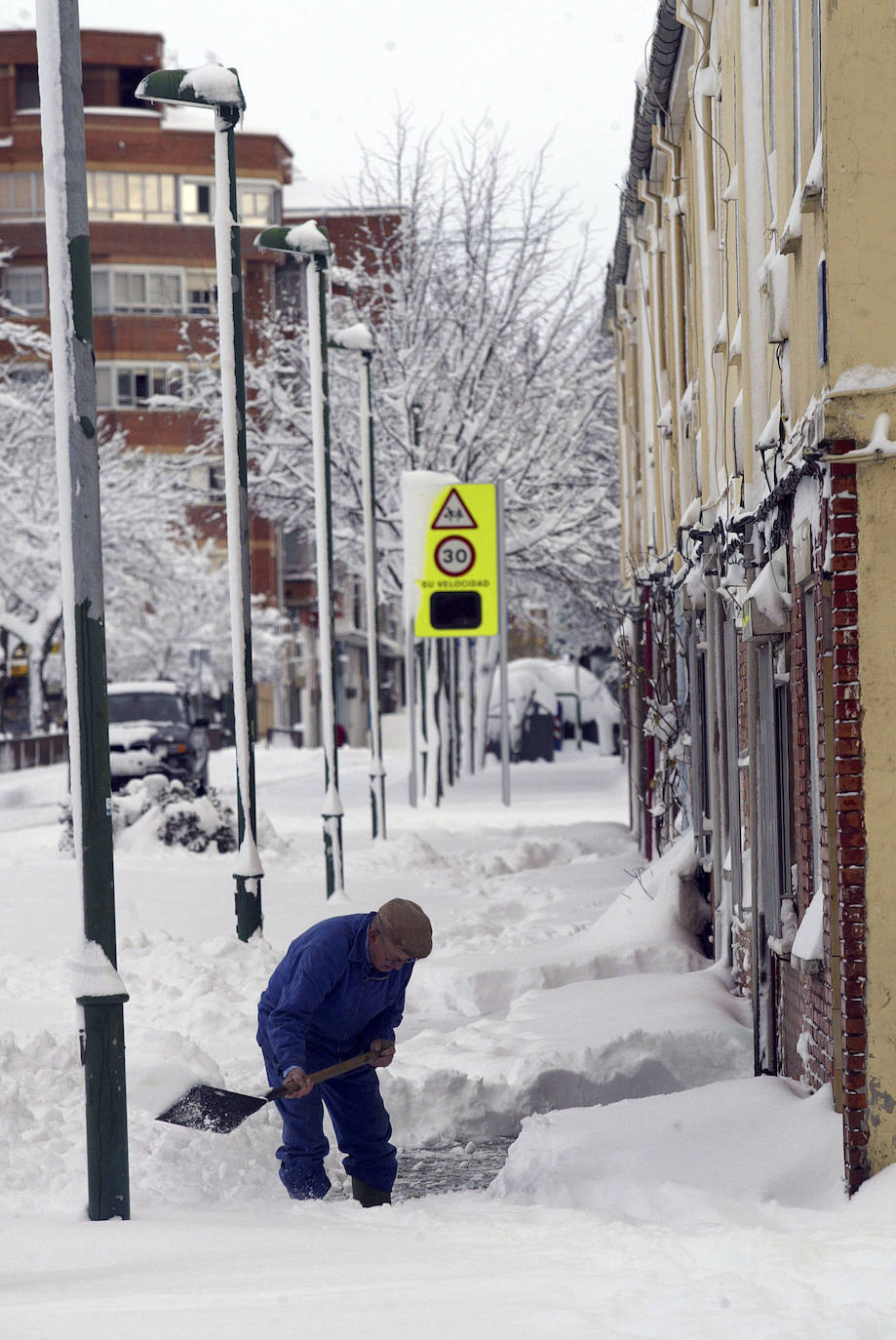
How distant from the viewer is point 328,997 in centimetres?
666

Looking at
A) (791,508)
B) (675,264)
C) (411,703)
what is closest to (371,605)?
(411,703)

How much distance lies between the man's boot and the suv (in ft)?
63.2

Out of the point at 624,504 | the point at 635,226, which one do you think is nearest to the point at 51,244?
the point at 635,226

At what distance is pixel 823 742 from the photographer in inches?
254

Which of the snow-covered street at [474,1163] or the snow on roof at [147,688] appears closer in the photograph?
the snow-covered street at [474,1163]

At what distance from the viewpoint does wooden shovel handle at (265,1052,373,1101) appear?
651 centimetres

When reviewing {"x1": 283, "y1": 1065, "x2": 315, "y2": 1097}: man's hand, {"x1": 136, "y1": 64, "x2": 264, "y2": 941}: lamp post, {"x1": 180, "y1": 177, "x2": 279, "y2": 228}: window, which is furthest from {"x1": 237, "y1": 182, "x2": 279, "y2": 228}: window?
{"x1": 283, "y1": 1065, "x2": 315, "y2": 1097}: man's hand

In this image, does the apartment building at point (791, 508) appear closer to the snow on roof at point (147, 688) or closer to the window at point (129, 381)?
the snow on roof at point (147, 688)

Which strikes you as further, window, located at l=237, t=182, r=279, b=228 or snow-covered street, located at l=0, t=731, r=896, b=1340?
window, located at l=237, t=182, r=279, b=228

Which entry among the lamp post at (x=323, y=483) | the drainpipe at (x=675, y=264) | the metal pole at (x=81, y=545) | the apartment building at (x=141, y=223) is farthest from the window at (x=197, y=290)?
Result: the metal pole at (x=81, y=545)

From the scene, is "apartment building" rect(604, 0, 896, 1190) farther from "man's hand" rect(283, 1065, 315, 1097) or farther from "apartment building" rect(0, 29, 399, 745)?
"apartment building" rect(0, 29, 399, 745)

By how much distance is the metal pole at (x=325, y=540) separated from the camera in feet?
50.2

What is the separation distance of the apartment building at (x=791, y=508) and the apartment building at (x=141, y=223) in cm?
5496

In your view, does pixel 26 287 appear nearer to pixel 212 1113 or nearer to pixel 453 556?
pixel 453 556
